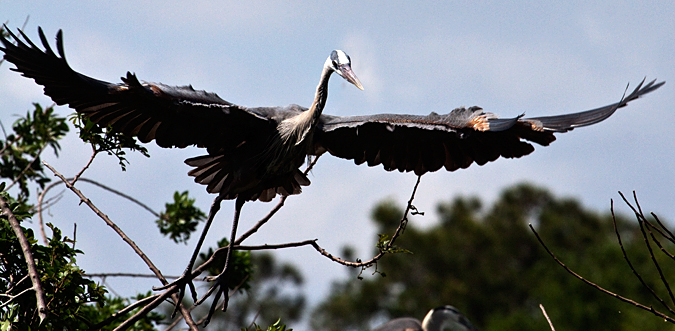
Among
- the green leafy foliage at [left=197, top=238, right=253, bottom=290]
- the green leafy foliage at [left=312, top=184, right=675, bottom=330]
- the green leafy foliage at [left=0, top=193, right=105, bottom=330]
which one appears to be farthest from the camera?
the green leafy foliage at [left=312, top=184, right=675, bottom=330]

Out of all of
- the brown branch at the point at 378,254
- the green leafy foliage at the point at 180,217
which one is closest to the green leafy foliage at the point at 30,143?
the green leafy foliage at the point at 180,217

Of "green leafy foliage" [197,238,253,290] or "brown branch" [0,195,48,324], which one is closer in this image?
"brown branch" [0,195,48,324]

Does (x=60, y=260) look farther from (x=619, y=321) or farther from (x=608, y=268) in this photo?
(x=608, y=268)

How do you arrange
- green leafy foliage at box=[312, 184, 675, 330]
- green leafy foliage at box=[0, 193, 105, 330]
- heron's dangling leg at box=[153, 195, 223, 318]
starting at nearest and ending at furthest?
green leafy foliage at box=[0, 193, 105, 330] < heron's dangling leg at box=[153, 195, 223, 318] < green leafy foliage at box=[312, 184, 675, 330]

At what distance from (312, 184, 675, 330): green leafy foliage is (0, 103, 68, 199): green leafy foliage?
19.9 m

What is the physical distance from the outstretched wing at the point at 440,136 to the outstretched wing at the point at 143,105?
1.83 feet

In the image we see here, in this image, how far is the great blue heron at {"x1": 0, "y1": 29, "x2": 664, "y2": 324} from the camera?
16.0 ft

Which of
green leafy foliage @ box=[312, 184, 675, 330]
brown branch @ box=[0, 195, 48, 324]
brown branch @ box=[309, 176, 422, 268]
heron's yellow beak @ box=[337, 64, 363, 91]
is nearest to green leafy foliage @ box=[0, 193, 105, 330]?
brown branch @ box=[0, 195, 48, 324]

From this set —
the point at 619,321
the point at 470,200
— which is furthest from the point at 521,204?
the point at 619,321

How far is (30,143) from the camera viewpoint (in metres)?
6.67

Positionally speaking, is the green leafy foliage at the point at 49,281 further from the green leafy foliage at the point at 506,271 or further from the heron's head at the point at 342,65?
the green leafy foliage at the point at 506,271

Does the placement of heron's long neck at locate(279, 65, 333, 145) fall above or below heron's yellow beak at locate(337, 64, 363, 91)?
below

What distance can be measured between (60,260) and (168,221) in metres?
1.97

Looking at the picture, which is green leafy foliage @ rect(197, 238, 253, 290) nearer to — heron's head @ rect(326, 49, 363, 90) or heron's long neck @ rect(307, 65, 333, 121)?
heron's long neck @ rect(307, 65, 333, 121)
